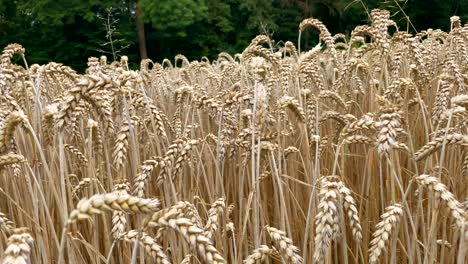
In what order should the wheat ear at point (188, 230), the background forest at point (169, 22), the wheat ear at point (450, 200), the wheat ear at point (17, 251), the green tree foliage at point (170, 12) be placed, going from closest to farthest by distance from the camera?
the wheat ear at point (17, 251) < the wheat ear at point (188, 230) < the wheat ear at point (450, 200) < the green tree foliage at point (170, 12) < the background forest at point (169, 22)

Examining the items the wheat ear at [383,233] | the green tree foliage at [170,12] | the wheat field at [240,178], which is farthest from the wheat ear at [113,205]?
the green tree foliage at [170,12]

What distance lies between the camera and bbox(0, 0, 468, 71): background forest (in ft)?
73.0

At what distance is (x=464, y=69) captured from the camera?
252 cm

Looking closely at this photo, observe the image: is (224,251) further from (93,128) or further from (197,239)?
(197,239)

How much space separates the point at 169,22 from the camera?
865 inches

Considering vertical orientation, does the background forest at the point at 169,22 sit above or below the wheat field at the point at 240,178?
above

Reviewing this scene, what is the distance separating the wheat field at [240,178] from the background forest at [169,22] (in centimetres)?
2019

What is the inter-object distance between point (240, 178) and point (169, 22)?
21.1m

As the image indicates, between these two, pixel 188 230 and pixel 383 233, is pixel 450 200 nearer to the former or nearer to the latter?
pixel 383 233

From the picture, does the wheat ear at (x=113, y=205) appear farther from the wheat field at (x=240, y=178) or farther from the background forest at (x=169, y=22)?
the background forest at (x=169, y=22)

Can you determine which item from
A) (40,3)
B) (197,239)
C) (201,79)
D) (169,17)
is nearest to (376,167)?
(197,239)

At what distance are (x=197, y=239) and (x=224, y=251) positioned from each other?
0.64m

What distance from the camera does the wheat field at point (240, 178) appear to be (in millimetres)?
1020

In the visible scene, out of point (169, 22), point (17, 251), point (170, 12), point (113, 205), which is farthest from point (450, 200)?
point (169, 22)
